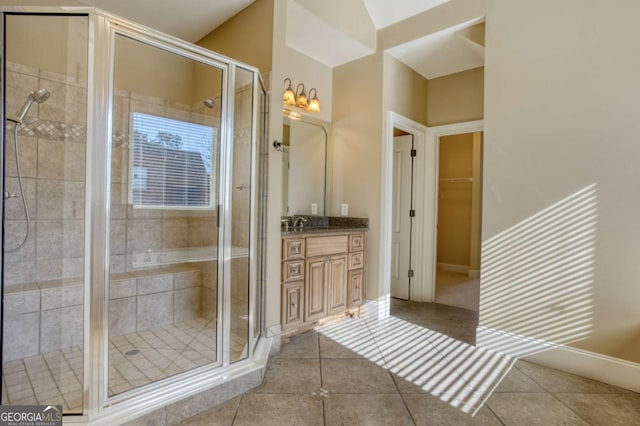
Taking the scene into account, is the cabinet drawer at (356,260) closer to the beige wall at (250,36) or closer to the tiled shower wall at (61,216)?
the tiled shower wall at (61,216)

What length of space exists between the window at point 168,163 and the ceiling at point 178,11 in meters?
0.89

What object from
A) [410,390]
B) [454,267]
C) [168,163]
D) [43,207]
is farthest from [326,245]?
[454,267]

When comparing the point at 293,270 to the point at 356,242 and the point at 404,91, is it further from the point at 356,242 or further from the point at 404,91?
the point at 404,91

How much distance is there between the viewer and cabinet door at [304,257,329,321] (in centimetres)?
283

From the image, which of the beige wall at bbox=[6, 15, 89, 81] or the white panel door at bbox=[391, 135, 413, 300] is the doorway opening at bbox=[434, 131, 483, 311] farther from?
the beige wall at bbox=[6, 15, 89, 81]

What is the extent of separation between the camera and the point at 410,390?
6.63 feet

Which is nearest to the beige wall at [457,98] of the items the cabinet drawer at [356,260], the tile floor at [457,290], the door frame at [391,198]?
the door frame at [391,198]

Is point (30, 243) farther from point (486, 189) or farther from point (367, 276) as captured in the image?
point (486, 189)

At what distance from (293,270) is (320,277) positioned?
34 centimetres

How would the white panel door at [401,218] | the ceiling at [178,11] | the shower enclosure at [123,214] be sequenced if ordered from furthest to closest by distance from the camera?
the white panel door at [401,218] → the ceiling at [178,11] → the shower enclosure at [123,214]

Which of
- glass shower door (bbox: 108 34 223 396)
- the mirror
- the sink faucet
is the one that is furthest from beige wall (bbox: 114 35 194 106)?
the sink faucet

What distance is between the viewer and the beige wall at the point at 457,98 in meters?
3.58

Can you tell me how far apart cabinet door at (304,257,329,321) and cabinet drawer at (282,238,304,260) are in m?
0.14

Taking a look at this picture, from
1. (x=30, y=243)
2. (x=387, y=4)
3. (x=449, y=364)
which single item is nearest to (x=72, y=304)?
(x=30, y=243)
